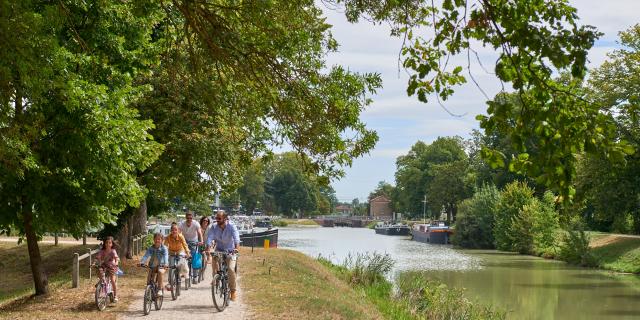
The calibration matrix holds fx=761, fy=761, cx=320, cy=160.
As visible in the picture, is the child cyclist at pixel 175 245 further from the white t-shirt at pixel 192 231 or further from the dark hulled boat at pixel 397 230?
the dark hulled boat at pixel 397 230

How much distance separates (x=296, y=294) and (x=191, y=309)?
140 inches

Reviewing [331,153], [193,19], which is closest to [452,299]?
[331,153]

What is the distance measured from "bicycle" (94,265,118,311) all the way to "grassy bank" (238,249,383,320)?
8.96ft

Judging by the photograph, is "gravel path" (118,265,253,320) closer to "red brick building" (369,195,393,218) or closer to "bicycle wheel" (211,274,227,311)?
"bicycle wheel" (211,274,227,311)

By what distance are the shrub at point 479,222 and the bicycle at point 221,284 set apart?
179 feet

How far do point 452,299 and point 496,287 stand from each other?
13050 mm

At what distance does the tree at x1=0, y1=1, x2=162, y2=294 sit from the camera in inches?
533

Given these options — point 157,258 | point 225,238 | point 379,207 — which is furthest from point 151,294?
point 379,207

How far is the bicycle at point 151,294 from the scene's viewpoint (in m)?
13.4

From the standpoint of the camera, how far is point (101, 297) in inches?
552

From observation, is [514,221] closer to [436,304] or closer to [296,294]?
[436,304]

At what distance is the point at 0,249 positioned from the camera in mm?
35406

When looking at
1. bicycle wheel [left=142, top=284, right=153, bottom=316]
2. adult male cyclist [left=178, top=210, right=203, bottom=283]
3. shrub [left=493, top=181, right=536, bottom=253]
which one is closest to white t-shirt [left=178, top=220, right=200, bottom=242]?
adult male cyclist [left=178, top=210, right=203, bottom=283]

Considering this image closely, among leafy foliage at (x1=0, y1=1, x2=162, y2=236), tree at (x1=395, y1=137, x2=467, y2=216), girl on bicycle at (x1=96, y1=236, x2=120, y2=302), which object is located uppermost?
tree at (x1=395, y1=137, x2=467, y2=216)
